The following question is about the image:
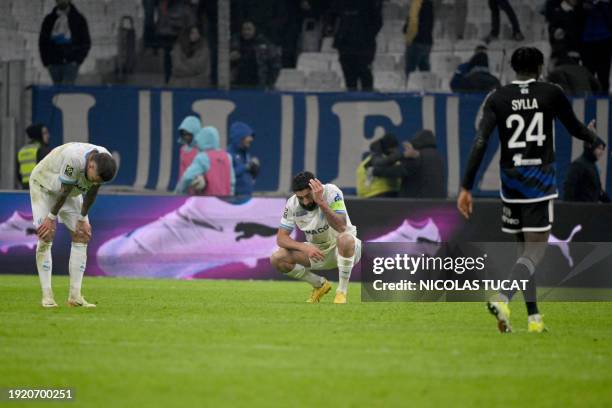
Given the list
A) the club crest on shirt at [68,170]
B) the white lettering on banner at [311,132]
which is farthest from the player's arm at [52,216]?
the white lettering on banner at [311,132]

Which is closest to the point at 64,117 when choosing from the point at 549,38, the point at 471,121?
the point at 471,121

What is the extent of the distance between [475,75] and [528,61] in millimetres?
13176

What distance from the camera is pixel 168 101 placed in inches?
911

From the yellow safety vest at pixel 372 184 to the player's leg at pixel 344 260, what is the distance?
6448 mm

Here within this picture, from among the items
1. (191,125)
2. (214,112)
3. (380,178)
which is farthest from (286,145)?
(380,178)

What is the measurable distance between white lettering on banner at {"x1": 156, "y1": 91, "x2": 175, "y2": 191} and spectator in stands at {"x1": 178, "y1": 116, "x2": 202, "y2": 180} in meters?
1.17

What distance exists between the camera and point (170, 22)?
23516 mm

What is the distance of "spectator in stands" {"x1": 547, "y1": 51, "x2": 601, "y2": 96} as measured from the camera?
74.9 ft

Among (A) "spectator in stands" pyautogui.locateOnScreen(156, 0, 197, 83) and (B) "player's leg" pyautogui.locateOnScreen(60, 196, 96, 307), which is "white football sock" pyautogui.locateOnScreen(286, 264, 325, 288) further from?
(A) "spectator in stands" pyautogui.locateOnScreen(156, 0, 197, 83)

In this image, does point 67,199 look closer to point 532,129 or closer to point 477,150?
point 477,150

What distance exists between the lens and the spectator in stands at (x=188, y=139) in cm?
2136

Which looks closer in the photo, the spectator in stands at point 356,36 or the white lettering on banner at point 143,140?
the white lettering on banner at point 143,140

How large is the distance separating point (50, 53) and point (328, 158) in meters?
5.38

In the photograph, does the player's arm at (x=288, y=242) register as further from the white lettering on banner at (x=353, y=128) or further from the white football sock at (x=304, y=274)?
the white lettering on banner at (x=353, y=128)
